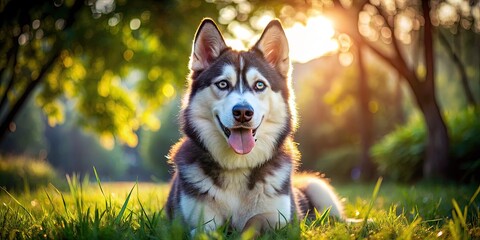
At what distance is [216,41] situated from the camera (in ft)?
13.3

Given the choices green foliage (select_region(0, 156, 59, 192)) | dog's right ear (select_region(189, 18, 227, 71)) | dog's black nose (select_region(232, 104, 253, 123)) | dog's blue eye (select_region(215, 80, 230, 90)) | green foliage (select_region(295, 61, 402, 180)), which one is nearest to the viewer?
dog's black nose (select_region(232, 104, 253, 123))

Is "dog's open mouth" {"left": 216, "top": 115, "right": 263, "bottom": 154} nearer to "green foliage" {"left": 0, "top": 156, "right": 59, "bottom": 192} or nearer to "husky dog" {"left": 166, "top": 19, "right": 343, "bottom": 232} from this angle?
"husky dog" {"left": 166, "top": 19, "right": 343, "bottom": 232}

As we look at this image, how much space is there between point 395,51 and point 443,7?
1.77m

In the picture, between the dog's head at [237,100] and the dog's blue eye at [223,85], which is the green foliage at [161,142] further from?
the dog's blue eye at [223,85]

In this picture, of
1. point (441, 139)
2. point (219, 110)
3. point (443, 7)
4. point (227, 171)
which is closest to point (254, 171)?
point (227, 171)

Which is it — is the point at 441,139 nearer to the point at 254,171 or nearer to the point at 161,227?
the point at 254,171

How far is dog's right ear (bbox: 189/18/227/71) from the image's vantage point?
4.00 metres

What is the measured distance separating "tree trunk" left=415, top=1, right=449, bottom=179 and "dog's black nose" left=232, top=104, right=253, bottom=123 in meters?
7.64

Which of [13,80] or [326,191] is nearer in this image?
[326,191]

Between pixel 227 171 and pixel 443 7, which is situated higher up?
pixel 443 7

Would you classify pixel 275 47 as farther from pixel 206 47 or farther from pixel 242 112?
pixel 242 112

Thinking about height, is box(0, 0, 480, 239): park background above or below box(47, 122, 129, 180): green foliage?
above

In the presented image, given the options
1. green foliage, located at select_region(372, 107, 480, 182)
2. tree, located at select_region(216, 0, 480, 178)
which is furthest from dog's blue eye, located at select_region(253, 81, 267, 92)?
green foliage, located at select_region(372, 107, 480, 182)

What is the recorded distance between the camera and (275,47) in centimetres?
418
